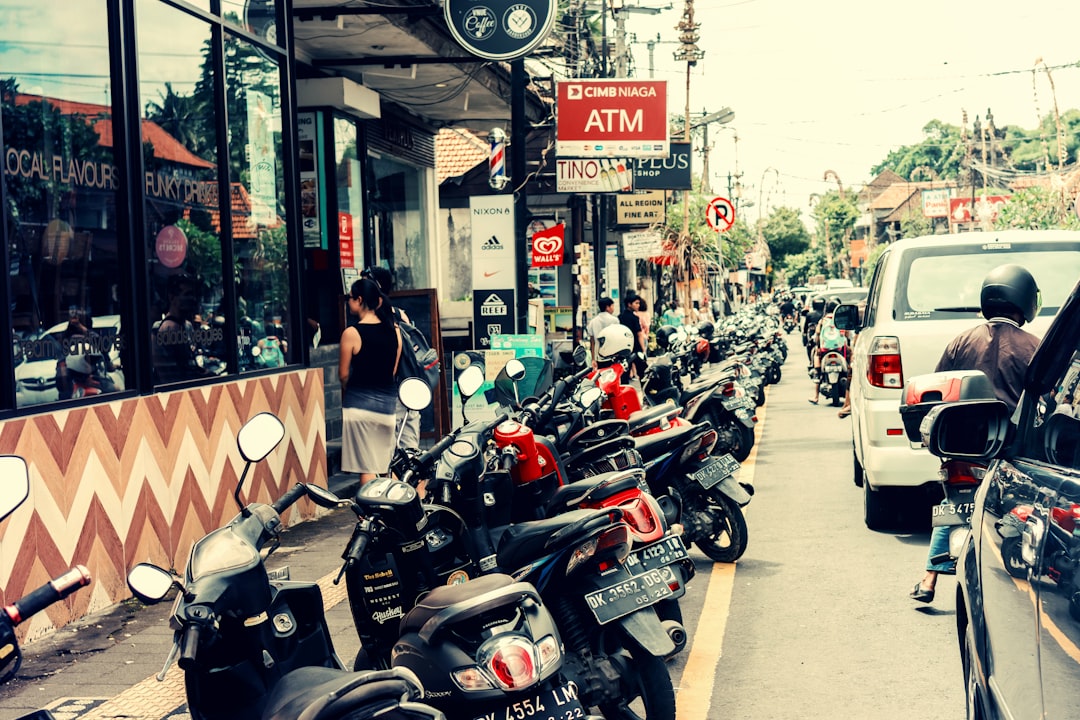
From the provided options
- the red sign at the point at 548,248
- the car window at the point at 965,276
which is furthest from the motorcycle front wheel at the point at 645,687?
the red sign at the point at 548,248

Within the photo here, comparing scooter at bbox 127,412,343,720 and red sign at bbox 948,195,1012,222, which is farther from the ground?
red sign at bbox 948,195,1012,222

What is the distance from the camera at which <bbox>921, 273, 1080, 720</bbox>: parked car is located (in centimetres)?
247

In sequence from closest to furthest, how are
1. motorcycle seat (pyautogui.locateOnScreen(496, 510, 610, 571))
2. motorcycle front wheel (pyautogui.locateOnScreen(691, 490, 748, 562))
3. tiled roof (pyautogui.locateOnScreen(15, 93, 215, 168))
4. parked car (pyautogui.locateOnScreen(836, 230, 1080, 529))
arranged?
motorcycle seat (pyautogui.locateOnScreen(496, 510, 610, 571))
tiled roof (pyautogui.locateOnScreen(15, 93, 215, 168))
motorcycle front wheel (pyautogui.locateOnScreen(691, 490, 748, 562))
parked car (pyautogui.locateOnScreen(836, 230, 1080, 529))

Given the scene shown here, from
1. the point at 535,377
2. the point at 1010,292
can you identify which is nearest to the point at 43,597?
the point at 535,377

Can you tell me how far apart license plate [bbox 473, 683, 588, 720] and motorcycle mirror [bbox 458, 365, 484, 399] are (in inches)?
80.4

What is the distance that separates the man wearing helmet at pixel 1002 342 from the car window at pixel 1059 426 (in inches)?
123

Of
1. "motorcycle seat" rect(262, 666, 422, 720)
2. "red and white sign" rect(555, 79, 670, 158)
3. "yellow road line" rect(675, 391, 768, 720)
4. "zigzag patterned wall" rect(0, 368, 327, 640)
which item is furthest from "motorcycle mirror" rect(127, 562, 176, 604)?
"red and white sign" rect(555, 79, 670, 158)

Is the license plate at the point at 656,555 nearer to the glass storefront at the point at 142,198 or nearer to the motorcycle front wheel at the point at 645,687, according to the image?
the motorcycle front wheel at the point at 645,687

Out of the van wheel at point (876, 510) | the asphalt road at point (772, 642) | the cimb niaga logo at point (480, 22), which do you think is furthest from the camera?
the cimb niaga logo at point (480, 22)

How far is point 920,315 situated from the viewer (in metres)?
8.20

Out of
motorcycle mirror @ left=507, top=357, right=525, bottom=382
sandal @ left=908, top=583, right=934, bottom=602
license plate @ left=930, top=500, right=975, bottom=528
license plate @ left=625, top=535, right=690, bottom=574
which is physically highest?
motorcycle mirror @ left=507, top=357, right=525, bottom=382

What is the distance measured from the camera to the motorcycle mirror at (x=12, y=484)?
88.7 inches

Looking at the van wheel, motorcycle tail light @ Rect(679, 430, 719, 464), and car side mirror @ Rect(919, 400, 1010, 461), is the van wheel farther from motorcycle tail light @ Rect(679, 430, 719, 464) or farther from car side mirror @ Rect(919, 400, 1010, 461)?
car side mirror @ Rect(919, 400, 1010, 461)

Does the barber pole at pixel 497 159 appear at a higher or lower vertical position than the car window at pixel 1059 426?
higher
